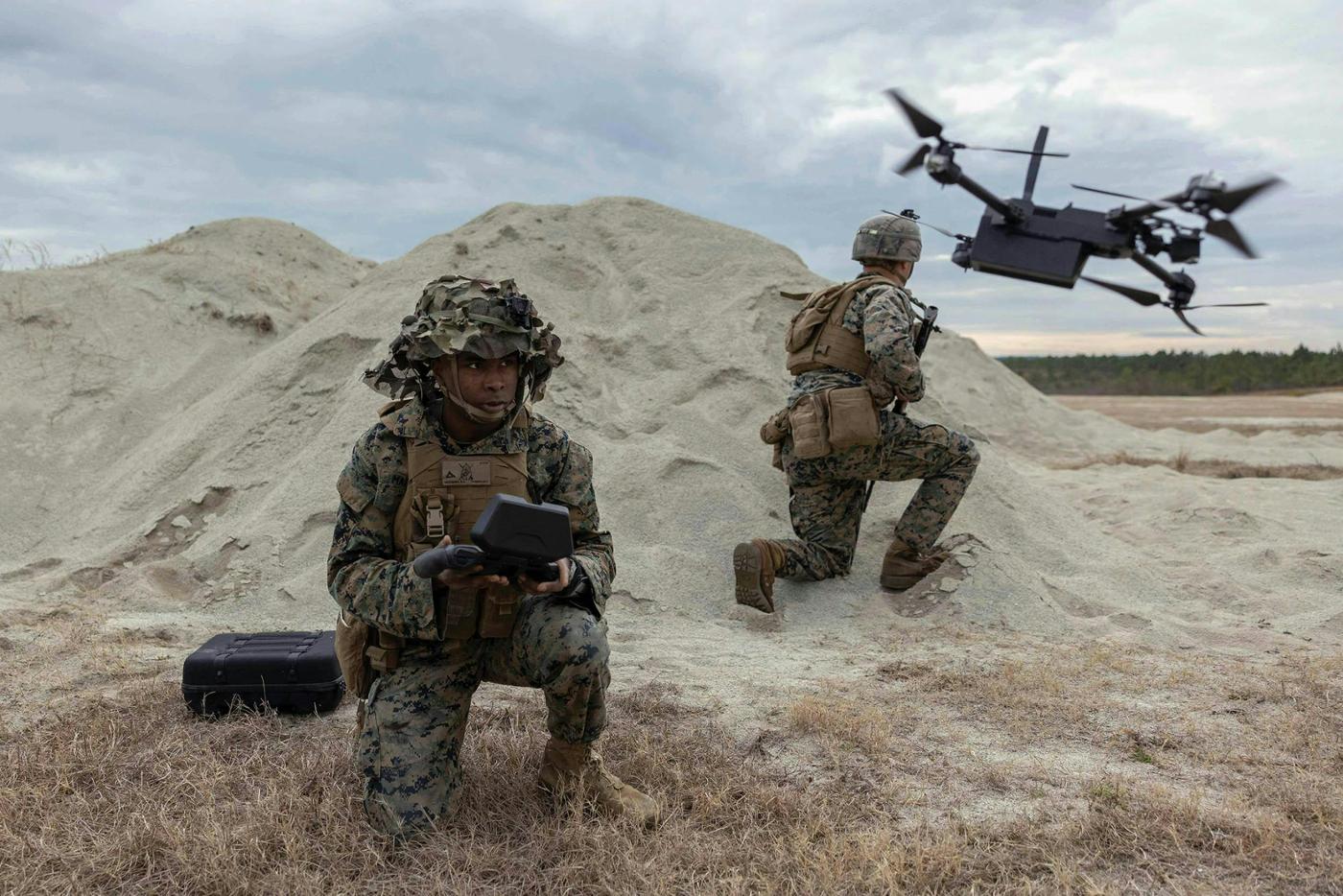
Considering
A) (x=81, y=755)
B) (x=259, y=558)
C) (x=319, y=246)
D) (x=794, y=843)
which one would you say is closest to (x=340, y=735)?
(x=81, y=755)

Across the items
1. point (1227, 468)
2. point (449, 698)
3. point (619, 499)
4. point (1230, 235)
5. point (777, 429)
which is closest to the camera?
point (449, 698)

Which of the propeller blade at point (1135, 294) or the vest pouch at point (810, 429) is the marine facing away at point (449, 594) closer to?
the vest pouch at point (810, 429)

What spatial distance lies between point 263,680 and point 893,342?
299 cm

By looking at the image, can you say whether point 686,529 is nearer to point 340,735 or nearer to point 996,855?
point 340,735

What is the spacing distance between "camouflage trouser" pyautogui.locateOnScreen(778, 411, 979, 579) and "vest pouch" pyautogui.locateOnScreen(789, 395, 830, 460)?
0.13m

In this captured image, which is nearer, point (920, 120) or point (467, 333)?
point (467, 333)

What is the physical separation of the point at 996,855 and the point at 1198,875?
433 millimetres

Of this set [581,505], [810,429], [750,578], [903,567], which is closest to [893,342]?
[810,429]

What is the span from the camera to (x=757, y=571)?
4.78 meters

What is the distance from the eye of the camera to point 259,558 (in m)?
5.20

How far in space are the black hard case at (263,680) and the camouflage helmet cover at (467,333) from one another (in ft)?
3.57

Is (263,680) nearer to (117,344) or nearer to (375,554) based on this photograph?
(375,554)

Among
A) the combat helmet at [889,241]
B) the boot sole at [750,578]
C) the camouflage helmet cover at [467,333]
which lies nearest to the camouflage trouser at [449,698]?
the camouflage helmet cover at [467,333]

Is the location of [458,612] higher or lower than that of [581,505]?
lower
